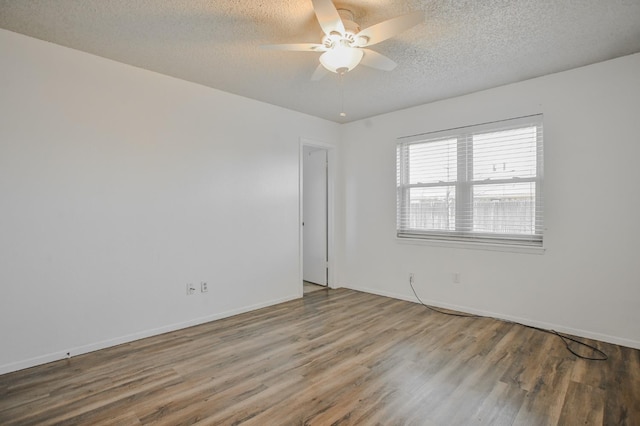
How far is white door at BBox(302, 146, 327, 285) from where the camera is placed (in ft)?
17.2

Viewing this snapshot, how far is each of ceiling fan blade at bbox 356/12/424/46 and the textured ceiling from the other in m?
0.23

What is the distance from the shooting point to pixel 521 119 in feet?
11.3

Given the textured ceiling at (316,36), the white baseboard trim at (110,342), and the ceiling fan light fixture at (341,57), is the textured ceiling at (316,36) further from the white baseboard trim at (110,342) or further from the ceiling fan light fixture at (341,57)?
the white baseboard trim at (110,342)

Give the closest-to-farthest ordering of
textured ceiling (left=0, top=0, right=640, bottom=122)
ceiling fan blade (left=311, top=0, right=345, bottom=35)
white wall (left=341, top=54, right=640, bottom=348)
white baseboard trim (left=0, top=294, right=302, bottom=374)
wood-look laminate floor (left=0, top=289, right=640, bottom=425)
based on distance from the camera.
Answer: ceiling fan blade (left=311, top=0, right=345, bottom=35) < wood-look laminate floor (left=0, top=289, right=640, bottom=425) < textured ceiling (left=0, top=0, right=640, bottom=122) < white baseboard trim (left=0, top=294, right=302, bottom=374) < white wall (left=341, top=54, right=640, bottom=348)

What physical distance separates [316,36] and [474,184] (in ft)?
8.06

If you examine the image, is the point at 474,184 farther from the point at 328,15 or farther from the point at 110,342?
the point at 110,342

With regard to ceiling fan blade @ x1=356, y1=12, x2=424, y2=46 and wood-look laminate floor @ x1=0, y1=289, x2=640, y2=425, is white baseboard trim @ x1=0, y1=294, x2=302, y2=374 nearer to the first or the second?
wood-look laminate floor @ x1=0, y1=289, x2=640, y2=425

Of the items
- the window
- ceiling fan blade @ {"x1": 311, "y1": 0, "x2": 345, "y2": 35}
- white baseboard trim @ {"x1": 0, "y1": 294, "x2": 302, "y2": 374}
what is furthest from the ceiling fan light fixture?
white baseboard trim @ {"x1": 0, "y1": 294, "x2": 302, "y2": 374}

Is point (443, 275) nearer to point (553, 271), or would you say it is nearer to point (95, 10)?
point (553, 271)

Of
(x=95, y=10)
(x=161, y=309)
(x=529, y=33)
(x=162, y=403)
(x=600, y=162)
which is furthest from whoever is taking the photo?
(x=161, y=309)

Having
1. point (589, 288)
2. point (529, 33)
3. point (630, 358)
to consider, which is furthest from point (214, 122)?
point (630, 358)

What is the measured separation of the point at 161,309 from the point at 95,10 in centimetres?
255

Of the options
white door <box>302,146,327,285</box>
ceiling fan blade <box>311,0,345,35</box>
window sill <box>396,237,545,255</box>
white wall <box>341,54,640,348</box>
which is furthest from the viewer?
white door <box>302,146,327,285</box>

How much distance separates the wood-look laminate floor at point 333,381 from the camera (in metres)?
1.96
